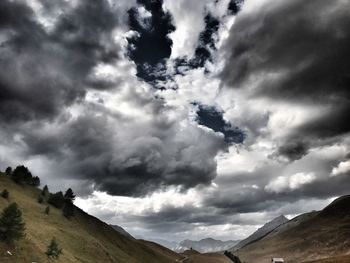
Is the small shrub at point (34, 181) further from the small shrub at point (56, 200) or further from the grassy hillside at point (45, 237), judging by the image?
the small shrub at point (56, 200)

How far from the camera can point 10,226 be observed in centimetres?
6519

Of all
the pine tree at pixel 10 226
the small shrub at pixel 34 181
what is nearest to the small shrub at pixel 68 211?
the small shrub at pixel 34 181

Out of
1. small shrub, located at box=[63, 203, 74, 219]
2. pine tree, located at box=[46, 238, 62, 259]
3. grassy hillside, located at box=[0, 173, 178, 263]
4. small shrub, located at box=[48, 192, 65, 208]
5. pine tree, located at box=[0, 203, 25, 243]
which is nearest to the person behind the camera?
pine tree, located at box=[0, 203, 25, 243]

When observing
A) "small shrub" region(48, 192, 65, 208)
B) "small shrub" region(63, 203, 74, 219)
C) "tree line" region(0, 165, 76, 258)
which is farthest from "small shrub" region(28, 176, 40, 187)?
"small shrub" region(63, 203, 74, 219)

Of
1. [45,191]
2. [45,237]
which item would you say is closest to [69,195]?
[45,191]

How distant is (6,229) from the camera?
213ft

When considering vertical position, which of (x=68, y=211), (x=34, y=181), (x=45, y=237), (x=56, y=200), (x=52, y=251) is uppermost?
(x=34, y=181)

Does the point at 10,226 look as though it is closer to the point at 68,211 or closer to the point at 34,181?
the point at 68,211

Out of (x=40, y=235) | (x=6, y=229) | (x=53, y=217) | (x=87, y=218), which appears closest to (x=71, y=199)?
(x=87, y=218)

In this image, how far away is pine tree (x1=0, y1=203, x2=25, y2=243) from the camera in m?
64.9

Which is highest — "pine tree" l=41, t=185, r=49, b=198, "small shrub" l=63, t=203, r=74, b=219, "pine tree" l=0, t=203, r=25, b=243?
"pine tree" l=41, t=185, r=49, b=198

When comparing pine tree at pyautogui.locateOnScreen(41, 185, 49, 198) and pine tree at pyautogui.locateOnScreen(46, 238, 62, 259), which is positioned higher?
pine tree at pyautogui.locateOnScreen(41, 185, 49, 198)

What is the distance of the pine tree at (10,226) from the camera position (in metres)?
64.9

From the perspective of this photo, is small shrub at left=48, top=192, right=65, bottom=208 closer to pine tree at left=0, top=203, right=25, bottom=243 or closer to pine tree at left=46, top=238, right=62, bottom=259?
pine tree at left=46, top=238, right=62, bottom=259
